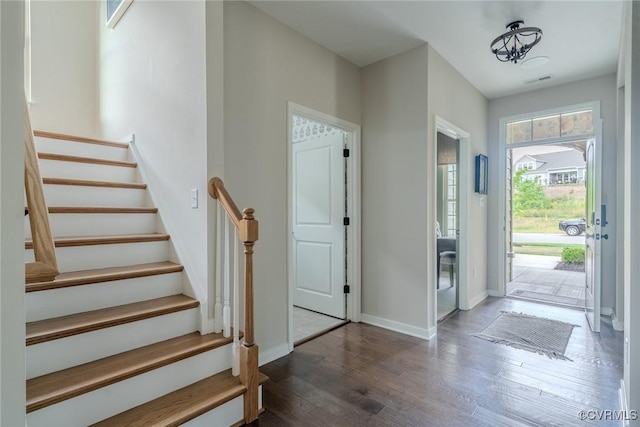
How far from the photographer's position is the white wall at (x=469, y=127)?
121 inches

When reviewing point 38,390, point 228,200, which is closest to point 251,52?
point 228,200

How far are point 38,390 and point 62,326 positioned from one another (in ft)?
1.06

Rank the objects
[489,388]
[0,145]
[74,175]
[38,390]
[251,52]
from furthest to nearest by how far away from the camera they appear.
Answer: [74,175], [251,52], [489,388], [38,390], [0,145]

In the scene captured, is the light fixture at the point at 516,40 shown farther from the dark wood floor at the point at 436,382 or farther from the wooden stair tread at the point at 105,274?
the wooden stair tread at the point at 105,274

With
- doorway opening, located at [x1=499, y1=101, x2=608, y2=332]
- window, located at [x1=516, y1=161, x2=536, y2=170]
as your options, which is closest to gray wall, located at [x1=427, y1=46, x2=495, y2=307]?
doorway opening, located at [x1=499, y1=101, x2=608, y2=332]

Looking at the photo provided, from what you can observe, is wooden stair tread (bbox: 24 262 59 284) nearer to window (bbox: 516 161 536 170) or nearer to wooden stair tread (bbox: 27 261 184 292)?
wooden stair tread (bbox: 27 261 184 292)

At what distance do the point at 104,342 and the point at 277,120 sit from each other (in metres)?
1.94

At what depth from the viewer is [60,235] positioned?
86.7 inches

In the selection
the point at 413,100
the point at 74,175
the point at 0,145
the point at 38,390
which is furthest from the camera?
the point at 413,100

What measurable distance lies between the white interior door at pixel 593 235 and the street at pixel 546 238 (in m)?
5.56

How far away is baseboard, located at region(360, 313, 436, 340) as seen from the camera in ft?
9.71

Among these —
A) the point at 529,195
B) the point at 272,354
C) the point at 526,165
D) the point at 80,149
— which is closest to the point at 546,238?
the point at 529,195

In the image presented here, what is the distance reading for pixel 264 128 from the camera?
2.52 m

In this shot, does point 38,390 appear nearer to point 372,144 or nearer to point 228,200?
point 228,200
